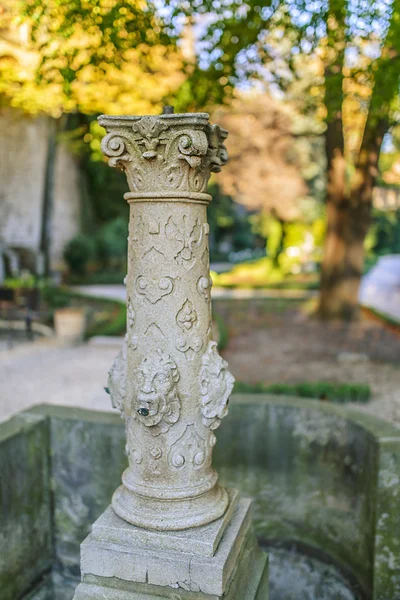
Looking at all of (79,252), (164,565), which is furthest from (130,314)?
(79,252)

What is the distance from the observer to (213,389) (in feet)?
8.64

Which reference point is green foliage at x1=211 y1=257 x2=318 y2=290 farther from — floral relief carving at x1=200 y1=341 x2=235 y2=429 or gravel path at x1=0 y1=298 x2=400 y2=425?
floral relief carving at x1=200 y1=341 x2=235 y2=429

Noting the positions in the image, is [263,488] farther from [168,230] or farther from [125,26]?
[125,26]

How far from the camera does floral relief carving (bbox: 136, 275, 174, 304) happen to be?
2.60m

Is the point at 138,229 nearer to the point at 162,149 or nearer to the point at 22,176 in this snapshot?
the point at 162,149

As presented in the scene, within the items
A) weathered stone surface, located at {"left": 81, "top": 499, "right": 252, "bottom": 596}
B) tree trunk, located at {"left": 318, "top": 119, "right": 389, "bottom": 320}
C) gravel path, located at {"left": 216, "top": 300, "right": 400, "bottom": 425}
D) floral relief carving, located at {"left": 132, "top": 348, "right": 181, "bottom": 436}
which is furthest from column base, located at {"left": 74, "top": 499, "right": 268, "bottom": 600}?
tree trunk, located at {"left": 318, "top": 119, "right": 389, "bottom": 320}

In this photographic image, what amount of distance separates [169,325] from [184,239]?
0.41m

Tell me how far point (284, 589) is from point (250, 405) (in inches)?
52.0

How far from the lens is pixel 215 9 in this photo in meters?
6.45

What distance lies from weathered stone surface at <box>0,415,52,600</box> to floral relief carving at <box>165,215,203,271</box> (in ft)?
6.01

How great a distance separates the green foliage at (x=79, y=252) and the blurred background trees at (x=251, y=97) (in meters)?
0.05

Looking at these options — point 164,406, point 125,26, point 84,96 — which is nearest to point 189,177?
point 164,406

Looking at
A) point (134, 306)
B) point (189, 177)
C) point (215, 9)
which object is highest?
point (215, 9)

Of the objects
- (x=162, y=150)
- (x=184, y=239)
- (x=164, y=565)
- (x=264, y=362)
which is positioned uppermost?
(x=162, y=150)
